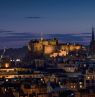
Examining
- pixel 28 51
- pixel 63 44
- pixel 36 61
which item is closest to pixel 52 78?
pixel 36 61

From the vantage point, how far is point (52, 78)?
183ft

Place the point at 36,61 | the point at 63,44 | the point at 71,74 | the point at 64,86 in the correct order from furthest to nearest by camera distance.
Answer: the point at 63,44, the point at 36,61, the point at 71,74, the point at 64,86

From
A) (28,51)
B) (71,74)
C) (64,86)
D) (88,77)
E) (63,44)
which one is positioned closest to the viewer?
(64,86)

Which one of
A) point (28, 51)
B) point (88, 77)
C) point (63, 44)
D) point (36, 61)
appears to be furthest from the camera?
point (63, 44)

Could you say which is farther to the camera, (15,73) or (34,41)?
(34,41)

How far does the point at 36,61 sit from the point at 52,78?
92.8 feet

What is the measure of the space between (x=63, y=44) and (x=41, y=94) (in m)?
68.2

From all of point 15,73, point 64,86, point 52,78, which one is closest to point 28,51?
point 15,73

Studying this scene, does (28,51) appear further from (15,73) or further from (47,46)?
(15,73)

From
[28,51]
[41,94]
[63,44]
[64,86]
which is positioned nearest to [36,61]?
[28,51]

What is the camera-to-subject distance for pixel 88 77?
55.1 metres

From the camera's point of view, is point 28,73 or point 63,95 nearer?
point 63,95

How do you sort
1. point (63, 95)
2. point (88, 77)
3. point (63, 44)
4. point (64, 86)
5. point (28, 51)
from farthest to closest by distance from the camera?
point (63, 44)
point (28, 51)
point (88, 77)
point (64, 86)
point (63, 95)

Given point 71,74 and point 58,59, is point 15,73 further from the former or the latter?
point 58,59
